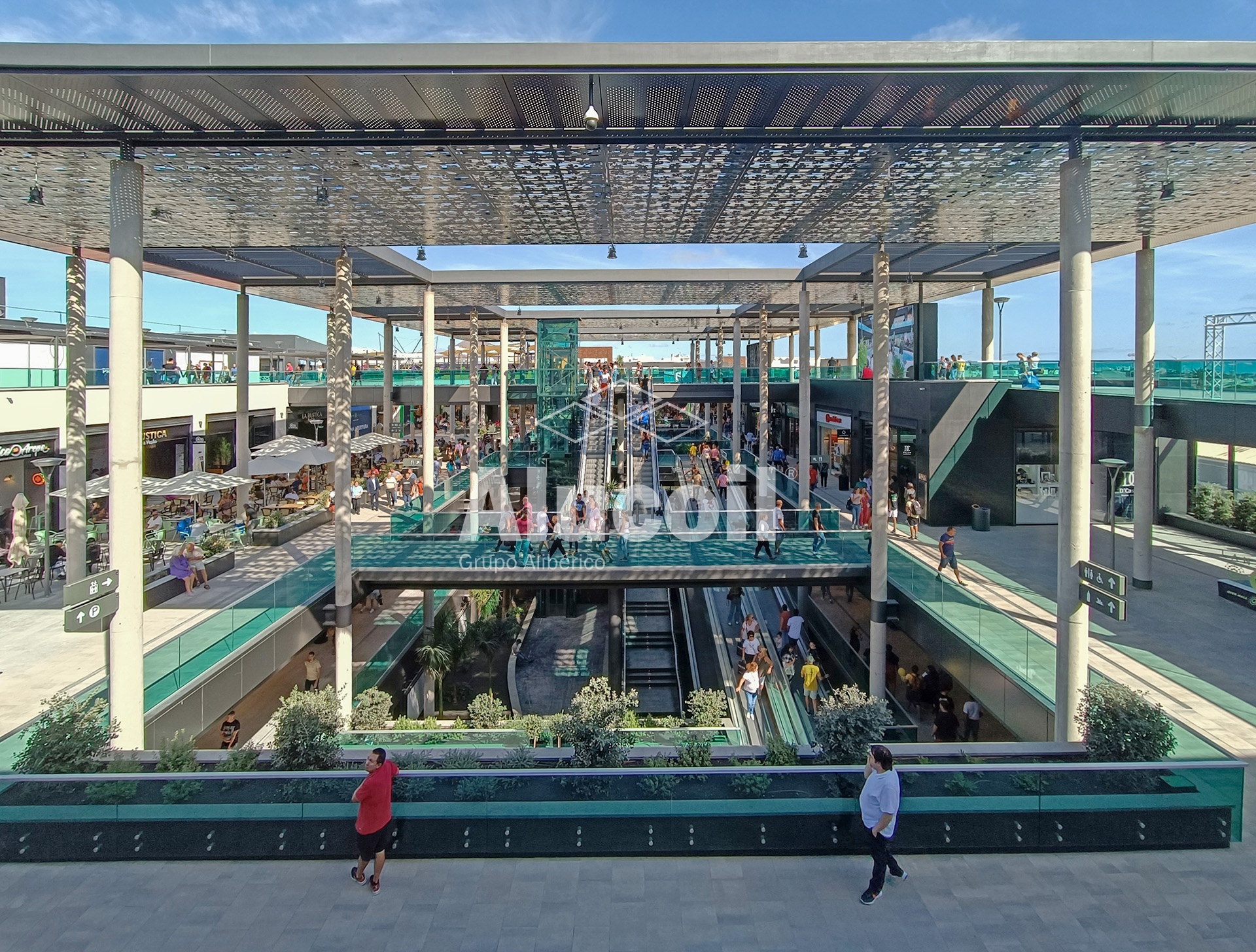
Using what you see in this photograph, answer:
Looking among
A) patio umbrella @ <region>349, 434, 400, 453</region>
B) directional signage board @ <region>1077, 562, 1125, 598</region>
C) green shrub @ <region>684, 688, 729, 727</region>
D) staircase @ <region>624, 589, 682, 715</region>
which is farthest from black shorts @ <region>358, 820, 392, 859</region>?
patio umbrella @ <region>349, 434, 400, 453</region>

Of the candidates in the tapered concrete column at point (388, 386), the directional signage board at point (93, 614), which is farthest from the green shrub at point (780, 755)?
the tapered concrete column at point (388, 386)

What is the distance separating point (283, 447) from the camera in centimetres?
2188

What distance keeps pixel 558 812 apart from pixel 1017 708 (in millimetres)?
6481

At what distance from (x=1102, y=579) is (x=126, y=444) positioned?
416 inches

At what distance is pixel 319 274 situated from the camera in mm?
19531

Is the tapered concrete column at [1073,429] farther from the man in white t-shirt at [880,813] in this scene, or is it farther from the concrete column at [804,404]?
the concrete column at [804,404]

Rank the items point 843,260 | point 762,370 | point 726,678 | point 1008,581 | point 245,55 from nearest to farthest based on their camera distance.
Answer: point 245,55
point 1008,581
point 726,678
point 843,260
point 762,370

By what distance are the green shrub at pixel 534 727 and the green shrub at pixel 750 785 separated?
2541 mm

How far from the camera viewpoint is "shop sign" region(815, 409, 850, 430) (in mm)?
27000

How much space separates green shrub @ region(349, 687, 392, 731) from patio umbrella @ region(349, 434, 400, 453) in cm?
1268

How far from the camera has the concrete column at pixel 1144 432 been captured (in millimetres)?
13328

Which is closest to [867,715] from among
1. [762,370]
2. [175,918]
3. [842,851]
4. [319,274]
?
[842,851]

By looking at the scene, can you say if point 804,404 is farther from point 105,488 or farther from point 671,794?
point 105,488

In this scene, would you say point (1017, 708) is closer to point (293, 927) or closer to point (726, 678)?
point (726, 678)
